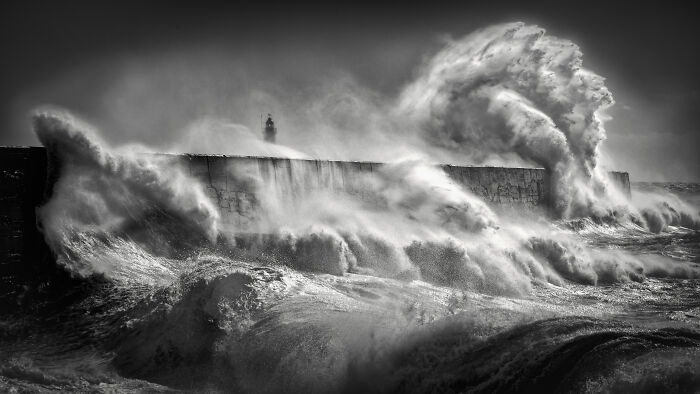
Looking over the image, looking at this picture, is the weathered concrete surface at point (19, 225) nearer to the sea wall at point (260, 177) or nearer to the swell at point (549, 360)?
the sea wall at point (260, 177)

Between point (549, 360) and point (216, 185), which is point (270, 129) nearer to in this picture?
point (216, 185)

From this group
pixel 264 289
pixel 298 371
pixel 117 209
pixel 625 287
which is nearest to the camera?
pixel 298 371

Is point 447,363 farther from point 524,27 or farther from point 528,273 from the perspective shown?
point 524,27

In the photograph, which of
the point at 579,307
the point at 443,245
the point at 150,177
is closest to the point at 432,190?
the point at 443,245

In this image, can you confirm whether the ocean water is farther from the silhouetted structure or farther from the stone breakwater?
the silhouetted structure

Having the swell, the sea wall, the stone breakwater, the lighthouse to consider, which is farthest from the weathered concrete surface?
the lighthouse

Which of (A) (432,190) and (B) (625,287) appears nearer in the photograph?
(B) (625,287)

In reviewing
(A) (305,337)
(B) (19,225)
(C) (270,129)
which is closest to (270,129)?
(C) (270,129)
